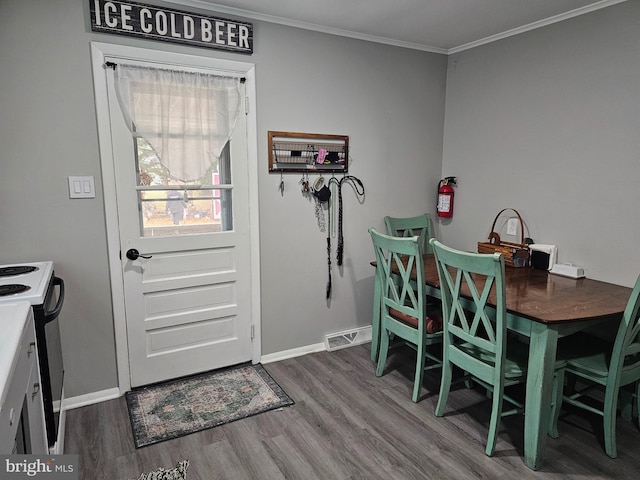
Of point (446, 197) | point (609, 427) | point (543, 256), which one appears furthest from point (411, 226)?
point (609, 427)

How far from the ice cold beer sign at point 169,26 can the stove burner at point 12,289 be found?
146 cm

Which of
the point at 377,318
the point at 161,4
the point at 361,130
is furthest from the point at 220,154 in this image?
the point at 377,318

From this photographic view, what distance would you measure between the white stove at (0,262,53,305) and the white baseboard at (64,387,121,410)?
2.90 feet

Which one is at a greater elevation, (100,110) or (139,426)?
(100,110)

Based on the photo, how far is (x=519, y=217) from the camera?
315cm

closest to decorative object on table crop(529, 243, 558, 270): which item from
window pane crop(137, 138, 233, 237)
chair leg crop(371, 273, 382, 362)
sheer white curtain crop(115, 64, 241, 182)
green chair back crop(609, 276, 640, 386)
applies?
green chair back crop(609, 276, 640, 386)

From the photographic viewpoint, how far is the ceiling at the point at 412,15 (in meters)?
2.58

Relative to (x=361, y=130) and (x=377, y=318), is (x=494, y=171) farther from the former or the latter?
(x=377, y=318)

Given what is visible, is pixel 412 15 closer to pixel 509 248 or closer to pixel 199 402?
pixel 509 248

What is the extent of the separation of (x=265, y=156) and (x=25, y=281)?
1.62 meters

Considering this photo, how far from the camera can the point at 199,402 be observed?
2631 millimetres

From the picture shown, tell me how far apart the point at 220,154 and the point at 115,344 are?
140 centimetres

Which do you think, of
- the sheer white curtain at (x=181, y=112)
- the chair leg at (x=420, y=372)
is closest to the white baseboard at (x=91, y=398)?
the sheer white curtain at (x=181, y=112)

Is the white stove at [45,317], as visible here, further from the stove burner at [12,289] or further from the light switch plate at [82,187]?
the light switch plate at [82,187]
